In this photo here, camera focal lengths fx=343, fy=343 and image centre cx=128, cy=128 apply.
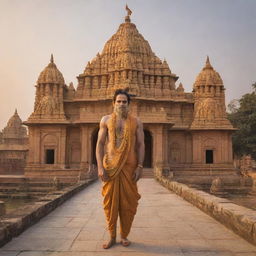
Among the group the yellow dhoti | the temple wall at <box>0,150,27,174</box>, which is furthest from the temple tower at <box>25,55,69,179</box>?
the yellow dhoti

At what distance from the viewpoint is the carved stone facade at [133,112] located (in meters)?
28.9

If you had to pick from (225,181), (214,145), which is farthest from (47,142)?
(225,181)

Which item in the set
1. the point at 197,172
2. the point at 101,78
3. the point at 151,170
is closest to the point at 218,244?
the point at 151,170

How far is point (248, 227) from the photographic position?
16.5 feet

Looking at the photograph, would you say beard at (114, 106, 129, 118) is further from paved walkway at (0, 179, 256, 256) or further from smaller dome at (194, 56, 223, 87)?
smaller dome at (194, 56, 223, 87)

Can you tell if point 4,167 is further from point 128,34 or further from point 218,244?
point 218,244

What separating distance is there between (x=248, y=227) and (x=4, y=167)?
3735 centimetres

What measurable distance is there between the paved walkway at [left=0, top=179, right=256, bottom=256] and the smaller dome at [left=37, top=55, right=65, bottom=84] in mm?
28049

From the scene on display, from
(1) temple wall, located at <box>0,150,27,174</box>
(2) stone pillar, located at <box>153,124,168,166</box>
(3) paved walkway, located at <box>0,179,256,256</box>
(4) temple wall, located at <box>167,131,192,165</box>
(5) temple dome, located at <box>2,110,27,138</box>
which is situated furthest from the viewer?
(5) temple dome, located at <box>2,110,27,138</box>

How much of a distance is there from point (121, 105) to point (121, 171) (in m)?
1.00

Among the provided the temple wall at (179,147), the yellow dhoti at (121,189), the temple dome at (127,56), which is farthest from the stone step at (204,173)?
the yellow dhoti at (121,189)

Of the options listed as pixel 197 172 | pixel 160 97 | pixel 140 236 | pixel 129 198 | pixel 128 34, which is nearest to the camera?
pixel 129 198

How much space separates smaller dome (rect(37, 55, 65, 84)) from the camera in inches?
1351

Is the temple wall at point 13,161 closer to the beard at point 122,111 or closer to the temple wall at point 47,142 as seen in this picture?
the temple wall at point 47,142
